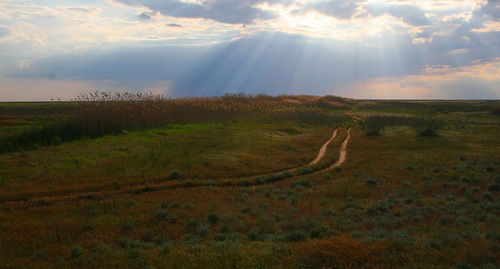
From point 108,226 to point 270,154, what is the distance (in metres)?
11.2

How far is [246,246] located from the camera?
259 inches

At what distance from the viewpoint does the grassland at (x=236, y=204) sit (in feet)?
19.9

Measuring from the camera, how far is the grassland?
608cm

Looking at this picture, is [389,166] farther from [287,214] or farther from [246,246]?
[246,246]

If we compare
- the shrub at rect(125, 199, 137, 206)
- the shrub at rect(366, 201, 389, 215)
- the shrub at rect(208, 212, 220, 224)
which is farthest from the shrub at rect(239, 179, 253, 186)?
the shrub at rect(366, 201, 389, 215)

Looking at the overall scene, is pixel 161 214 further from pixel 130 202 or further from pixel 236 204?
pixel 236 204

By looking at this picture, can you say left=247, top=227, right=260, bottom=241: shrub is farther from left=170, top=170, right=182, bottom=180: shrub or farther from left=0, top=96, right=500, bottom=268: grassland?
left=170, top=170, right=182, bottom=180: shrub

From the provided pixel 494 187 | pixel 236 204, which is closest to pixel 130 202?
pixel 236 204

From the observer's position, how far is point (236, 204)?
1016 centimetres

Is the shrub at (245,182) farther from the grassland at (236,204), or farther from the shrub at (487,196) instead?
the shrub at (487,196)

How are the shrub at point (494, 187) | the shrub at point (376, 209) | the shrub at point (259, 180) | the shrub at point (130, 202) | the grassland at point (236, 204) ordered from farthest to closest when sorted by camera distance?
the shrub at point (259, 180) → the shrub at point (494, 187) → the shrub at point (130, 202) → the shrub at point (376, 209) → the grassland at point (236, 204)

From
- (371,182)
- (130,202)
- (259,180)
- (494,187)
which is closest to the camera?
(130,202)

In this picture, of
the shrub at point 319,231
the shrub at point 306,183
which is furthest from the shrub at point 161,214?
the shrub at point 306,183

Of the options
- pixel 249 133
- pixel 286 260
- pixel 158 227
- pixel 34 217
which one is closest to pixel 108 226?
pixel 158 227
